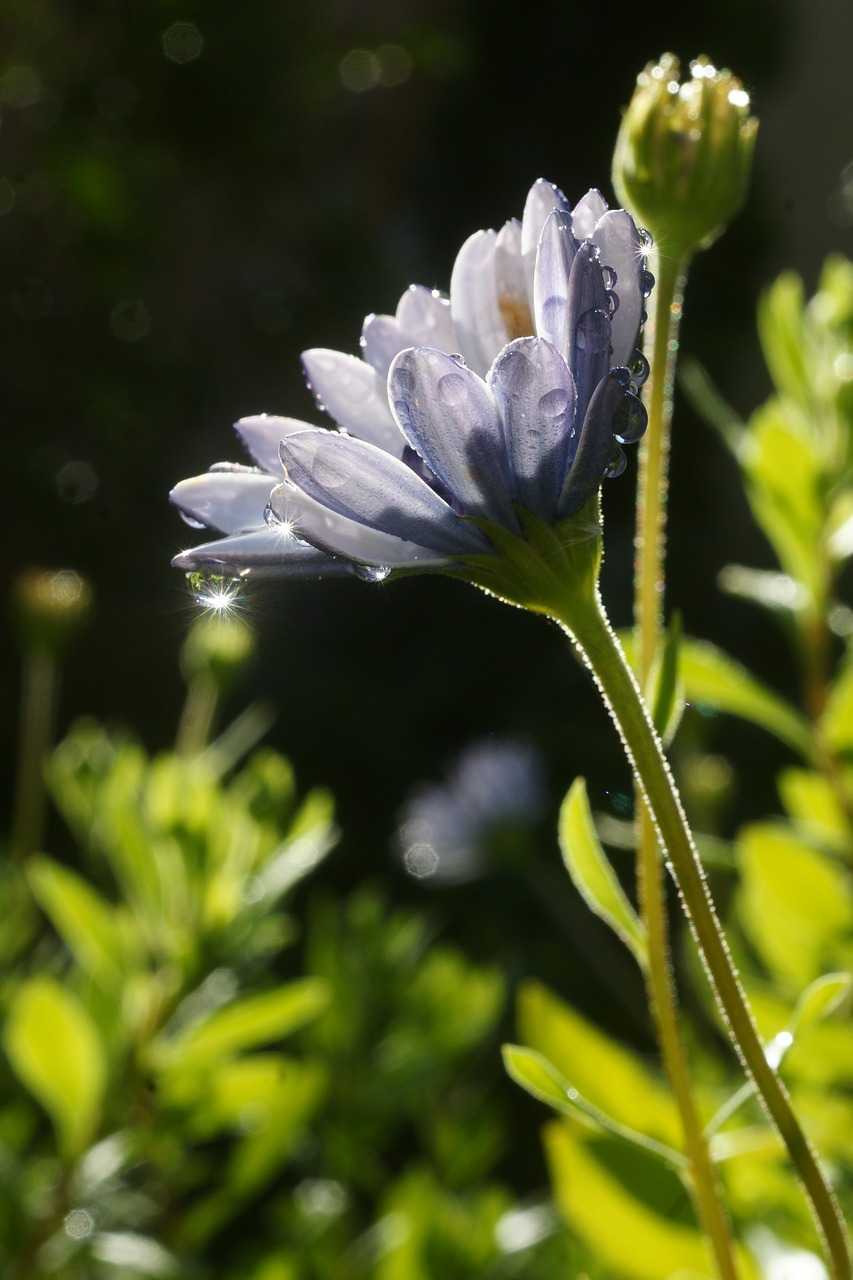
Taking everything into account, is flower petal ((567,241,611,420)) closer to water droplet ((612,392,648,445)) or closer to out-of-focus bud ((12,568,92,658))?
water droplet ((612,392,648,445))

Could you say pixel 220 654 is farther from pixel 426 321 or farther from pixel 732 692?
pixel 426 321

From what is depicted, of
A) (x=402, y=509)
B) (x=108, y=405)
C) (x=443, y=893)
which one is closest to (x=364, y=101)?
(x=108, y=405)

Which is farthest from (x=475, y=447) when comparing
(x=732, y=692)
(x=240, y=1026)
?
(x=240, y=1026)

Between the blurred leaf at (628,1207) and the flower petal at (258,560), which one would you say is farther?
the blurred leaf at (628,1207)

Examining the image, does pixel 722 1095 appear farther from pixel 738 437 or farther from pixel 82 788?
pixel 82 788

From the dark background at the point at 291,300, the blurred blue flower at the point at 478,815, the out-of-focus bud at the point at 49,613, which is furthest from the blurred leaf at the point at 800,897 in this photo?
the dark background at the point at 291,300

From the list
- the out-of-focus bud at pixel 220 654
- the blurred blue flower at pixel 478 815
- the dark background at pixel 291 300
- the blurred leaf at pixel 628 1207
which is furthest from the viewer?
the dark background at pixel 291 300

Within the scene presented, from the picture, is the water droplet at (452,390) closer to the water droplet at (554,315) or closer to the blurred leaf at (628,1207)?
the water droplet at (554,315)
